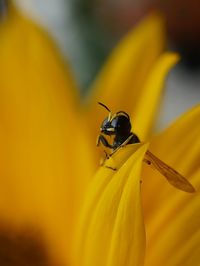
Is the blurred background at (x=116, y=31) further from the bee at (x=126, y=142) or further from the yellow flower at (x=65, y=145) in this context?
the bee at (x=126, y=142)

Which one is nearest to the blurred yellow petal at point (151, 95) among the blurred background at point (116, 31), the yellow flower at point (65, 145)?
the yellow flower at point (65, 145)

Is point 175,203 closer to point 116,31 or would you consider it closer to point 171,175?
point 171,175

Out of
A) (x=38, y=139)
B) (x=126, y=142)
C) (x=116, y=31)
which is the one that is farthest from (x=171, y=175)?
(x=116, y=31)

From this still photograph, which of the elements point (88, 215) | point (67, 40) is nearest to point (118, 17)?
point (67, 40)

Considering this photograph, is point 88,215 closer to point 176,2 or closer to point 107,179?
point 107,179

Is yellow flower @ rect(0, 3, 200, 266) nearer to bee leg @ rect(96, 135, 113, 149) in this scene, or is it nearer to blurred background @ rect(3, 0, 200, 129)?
bee leg @ rect(96, 135, 113, 149)

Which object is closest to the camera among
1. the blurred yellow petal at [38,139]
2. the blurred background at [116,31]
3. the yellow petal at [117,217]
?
the yellow petal at [117,217]

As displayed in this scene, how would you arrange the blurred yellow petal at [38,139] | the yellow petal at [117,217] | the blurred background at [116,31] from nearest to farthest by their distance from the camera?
the yellow petal at [117,217], the blurred yellow petal at [38,139], the blurred background at [116,31]
